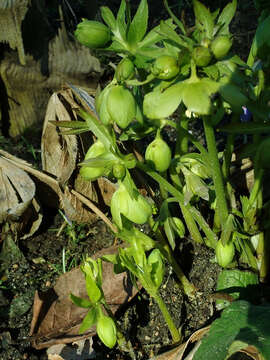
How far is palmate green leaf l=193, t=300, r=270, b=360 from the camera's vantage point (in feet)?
3.15

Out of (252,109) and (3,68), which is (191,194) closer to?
(252,109)

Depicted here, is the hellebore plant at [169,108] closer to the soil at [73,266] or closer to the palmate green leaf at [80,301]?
the palmate green leaf at [80,301]

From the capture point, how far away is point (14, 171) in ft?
5.16

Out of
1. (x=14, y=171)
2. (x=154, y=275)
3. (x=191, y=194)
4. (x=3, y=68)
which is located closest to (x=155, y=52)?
(x=191, y=194)

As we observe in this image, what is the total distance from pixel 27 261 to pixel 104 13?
874 mm

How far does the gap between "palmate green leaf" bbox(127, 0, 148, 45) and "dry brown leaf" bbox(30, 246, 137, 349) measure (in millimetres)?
673

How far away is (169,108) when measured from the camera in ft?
2.63

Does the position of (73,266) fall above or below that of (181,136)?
below

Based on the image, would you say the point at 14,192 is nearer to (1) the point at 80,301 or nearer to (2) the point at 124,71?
(1) the point at 80,301

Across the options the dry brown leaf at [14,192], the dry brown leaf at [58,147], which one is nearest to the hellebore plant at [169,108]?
the dry brown leaf at [58,147]

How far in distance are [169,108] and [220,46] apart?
0.12 metres

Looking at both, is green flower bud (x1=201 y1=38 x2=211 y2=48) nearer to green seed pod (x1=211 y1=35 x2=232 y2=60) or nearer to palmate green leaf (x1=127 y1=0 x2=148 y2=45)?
green seed pod (x1=211 y1=35 x2=232 y2=60)

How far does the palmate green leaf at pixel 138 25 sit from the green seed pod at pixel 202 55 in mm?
248

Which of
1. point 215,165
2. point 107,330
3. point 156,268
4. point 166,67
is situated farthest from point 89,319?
point 166,67
